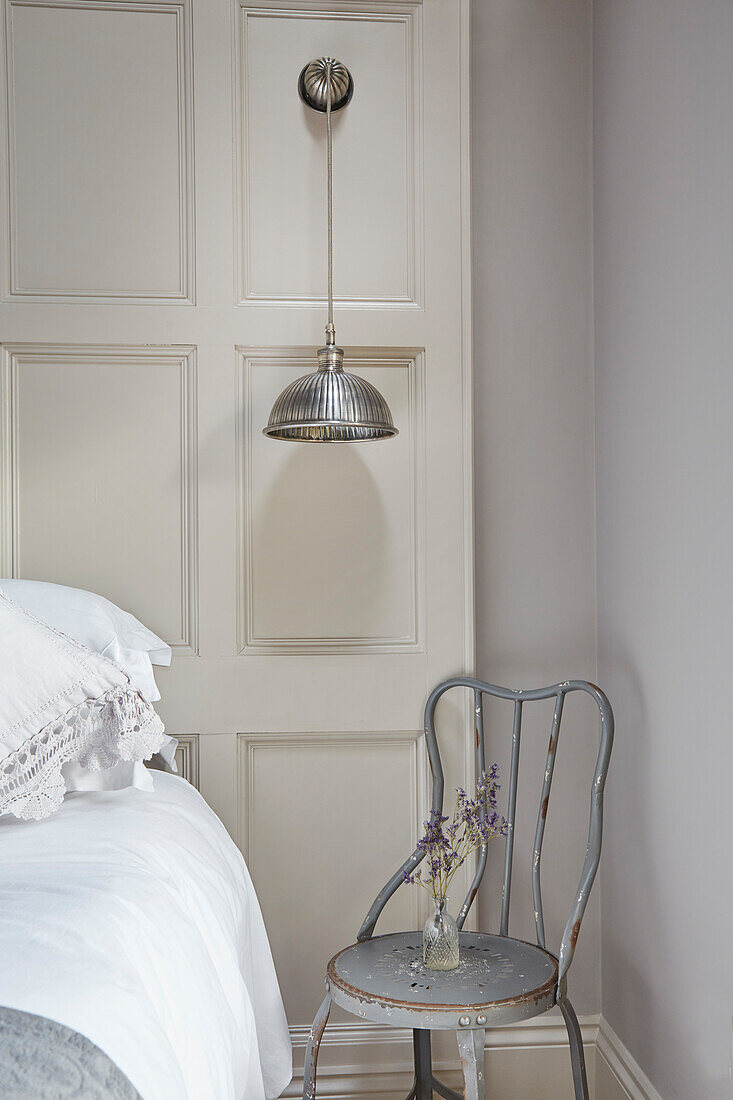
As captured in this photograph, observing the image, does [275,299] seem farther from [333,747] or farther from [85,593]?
[333,747]

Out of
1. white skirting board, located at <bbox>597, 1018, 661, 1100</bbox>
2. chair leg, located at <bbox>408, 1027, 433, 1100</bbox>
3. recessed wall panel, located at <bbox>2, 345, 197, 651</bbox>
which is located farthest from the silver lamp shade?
white skirting board, located at <bbox>597, 1018, 661, 1100</bbox>

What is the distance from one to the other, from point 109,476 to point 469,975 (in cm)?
115

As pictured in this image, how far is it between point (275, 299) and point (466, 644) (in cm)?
82

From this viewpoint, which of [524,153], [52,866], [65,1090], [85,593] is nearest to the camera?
[65,1090]

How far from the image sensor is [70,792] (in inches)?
52.9

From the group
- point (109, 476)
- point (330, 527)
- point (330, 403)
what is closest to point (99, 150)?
point (109, 476)

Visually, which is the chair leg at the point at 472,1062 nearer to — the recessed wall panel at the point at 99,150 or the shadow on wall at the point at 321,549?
the shadow on wall at the point at 321,549

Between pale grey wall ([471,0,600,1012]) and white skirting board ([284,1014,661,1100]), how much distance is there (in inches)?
5.8

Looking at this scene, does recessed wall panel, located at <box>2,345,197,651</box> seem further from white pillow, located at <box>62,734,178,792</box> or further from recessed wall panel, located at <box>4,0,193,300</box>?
white pillow, located at <box>62,734,178,792</box>

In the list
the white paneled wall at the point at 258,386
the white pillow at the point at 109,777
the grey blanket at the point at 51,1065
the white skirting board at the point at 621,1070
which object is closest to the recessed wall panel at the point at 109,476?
the white paneled wall at the point at 258,386

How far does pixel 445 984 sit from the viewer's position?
55.6 inches

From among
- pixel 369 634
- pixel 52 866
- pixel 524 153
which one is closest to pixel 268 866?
pixel 369 634

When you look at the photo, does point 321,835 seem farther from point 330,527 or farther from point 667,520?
point 667,520

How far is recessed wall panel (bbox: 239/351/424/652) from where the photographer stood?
5.87 ft
